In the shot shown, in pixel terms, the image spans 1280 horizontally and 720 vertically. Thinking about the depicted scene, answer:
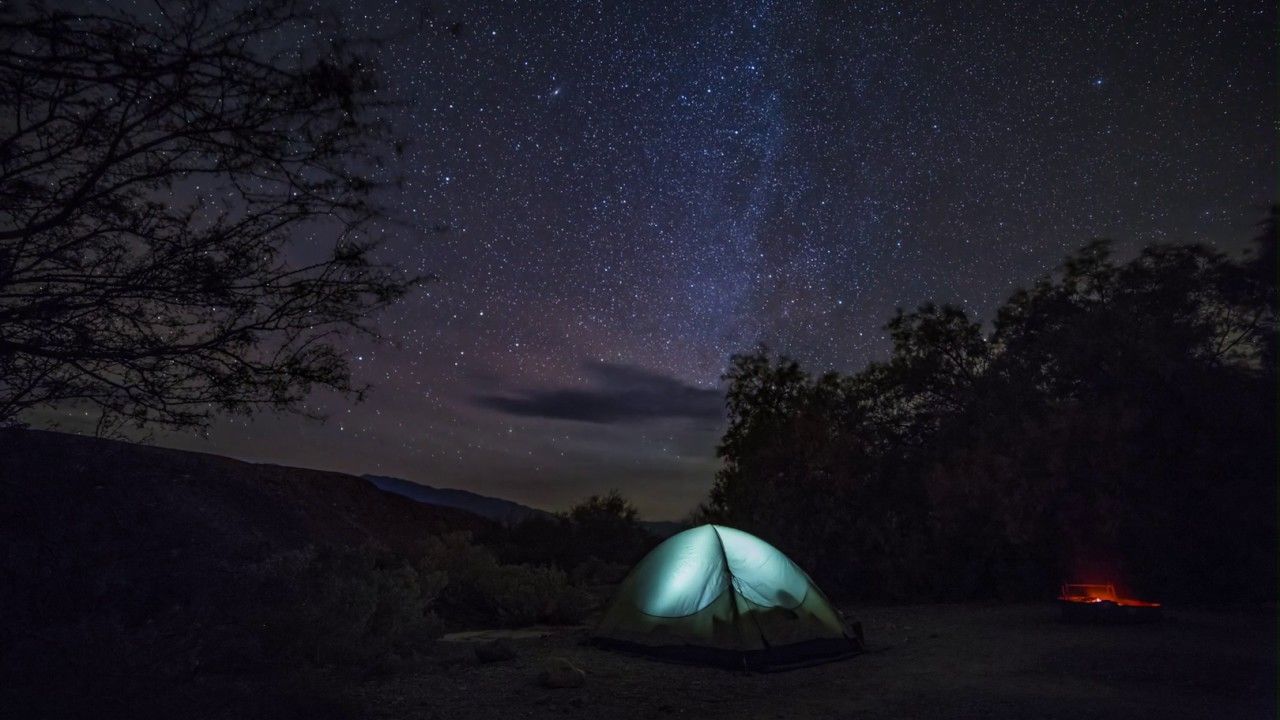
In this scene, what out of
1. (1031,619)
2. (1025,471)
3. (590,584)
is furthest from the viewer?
(590,584)

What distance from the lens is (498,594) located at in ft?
44.1

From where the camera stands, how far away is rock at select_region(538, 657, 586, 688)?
7785mm

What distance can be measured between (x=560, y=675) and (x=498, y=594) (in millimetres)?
5921

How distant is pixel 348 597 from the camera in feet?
27.0

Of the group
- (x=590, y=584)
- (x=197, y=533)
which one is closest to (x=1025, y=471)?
(x=590, y=584)

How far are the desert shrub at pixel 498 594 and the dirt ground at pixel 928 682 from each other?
2.33 meters

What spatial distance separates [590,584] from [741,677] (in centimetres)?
1169

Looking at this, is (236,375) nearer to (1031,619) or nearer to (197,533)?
(1031,619)

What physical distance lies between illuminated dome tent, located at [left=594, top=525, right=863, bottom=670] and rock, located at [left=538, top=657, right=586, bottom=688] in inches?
69.6

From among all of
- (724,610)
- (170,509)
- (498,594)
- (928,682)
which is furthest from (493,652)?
(170,509)

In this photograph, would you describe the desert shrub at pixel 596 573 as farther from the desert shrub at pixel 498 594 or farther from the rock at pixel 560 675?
the rock at pixel 560 675

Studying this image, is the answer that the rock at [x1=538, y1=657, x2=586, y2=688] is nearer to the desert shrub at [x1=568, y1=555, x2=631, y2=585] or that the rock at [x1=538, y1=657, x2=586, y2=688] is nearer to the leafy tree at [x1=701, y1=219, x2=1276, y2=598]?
the leafy tree at [x1=701, y1=219, x2=1276, y2=598]

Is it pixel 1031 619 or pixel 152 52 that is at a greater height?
pixel 152 52

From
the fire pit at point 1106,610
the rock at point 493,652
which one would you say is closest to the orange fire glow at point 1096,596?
the fire pit at point 1106,610
